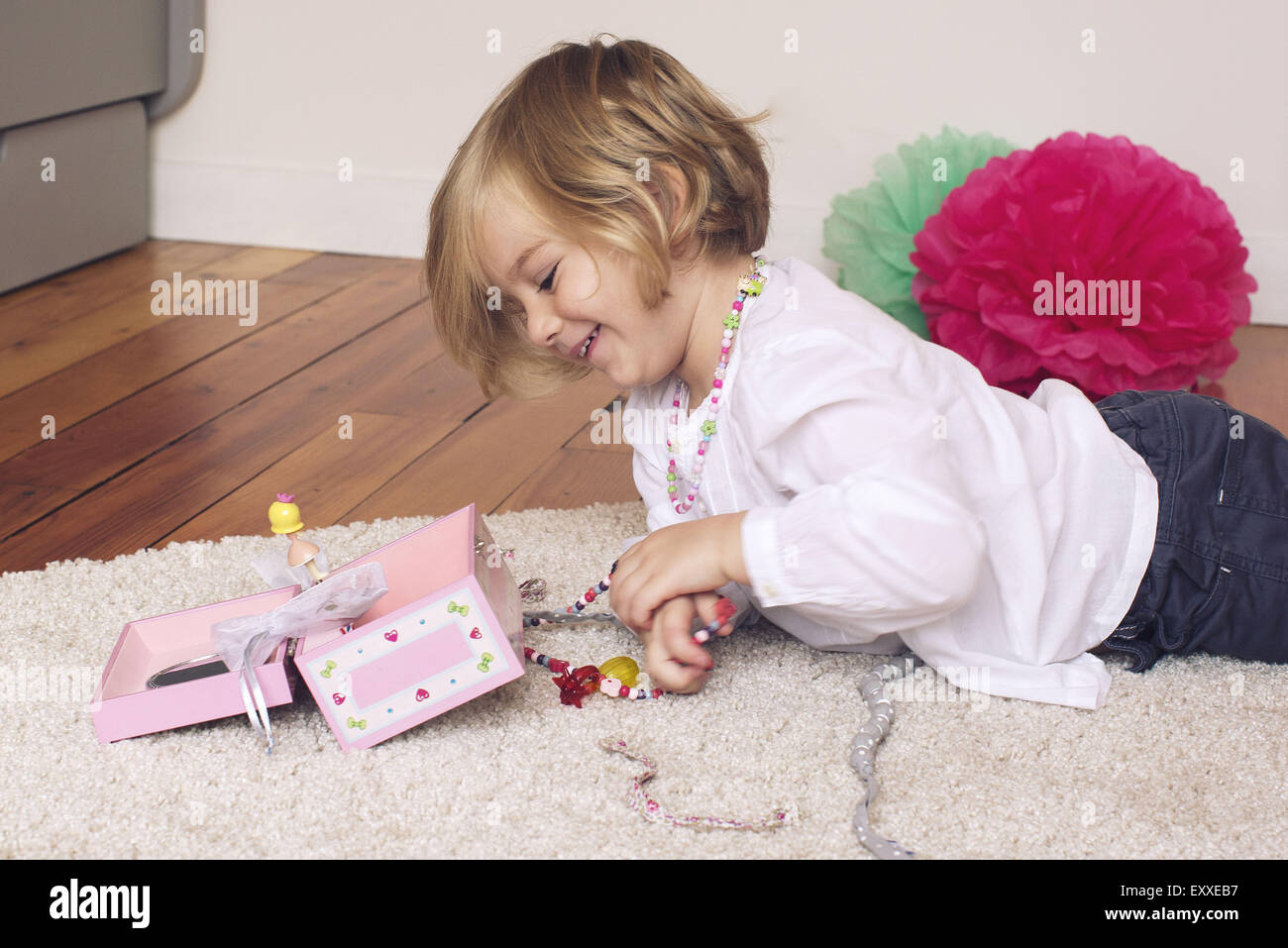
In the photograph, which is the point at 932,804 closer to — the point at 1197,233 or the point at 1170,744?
the point at 1170,744

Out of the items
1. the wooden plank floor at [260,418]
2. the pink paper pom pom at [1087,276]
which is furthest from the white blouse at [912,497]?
the pink paper pom pom at [1087,276]

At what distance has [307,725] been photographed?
840 mm

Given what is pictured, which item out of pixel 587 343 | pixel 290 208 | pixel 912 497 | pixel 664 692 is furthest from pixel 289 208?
pixel 912 497

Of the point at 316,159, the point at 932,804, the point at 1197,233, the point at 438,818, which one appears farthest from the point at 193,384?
the point at 1197,233

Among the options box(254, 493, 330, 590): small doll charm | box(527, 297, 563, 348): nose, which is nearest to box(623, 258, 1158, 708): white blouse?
box(527, 297, 563, 348): nose

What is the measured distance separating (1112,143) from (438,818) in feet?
4.28

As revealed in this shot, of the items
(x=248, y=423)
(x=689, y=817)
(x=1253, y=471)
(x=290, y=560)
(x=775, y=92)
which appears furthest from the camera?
→ (x=775, y=92)

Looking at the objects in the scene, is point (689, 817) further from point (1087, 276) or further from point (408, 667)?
point (1087, 276)

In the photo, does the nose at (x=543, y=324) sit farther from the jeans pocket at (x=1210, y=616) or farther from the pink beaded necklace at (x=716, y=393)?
the jeans pocket at (x=1210, y=616)

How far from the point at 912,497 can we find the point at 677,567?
163 mm

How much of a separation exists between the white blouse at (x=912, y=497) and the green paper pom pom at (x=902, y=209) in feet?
2.47

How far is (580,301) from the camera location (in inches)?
34.5

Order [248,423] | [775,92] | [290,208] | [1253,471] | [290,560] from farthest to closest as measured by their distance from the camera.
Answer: [290,208] → [775,92] → [248,423] → [1253,471] → [290,560]
